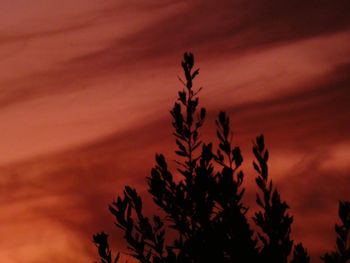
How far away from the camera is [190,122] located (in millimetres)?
13875

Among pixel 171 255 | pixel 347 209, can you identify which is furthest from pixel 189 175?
pixel 347 209

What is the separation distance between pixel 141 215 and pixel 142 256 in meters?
0.75

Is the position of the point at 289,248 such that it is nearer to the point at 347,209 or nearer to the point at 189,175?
the point at 347,209

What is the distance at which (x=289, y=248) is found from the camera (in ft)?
39.0

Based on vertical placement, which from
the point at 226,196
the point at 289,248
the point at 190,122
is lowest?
the point at 289,248

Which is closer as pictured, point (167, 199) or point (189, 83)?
point (167, 199)

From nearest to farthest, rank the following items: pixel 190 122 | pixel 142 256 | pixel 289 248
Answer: pixel 289 248 < pixel 142 256 < pixel 190 122

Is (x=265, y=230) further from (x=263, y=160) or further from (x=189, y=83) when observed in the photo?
(x=189, y=83)

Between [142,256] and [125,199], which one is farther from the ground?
[125,199]

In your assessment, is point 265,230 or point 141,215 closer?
point 265,230

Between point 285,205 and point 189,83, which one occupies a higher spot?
point 189,83

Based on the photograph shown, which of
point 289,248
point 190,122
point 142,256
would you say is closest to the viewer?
point 289,248

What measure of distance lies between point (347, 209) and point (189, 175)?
2.71 meters

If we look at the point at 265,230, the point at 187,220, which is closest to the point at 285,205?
the point at 265,230
